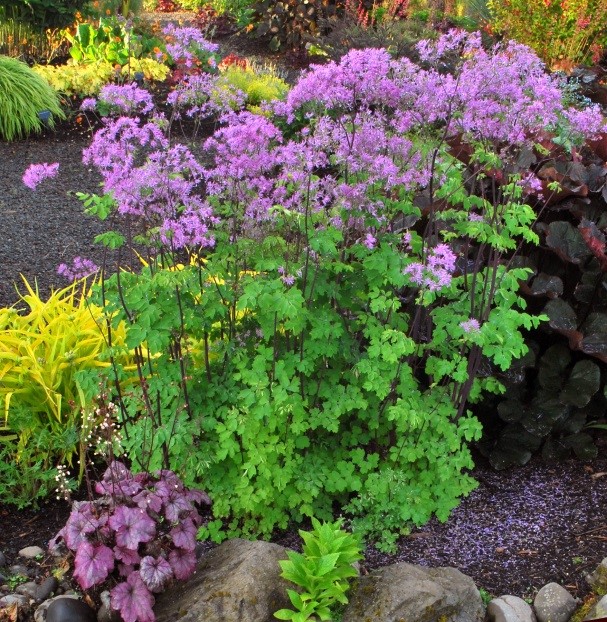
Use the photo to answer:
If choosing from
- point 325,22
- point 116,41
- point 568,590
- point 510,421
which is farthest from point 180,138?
point 568,590

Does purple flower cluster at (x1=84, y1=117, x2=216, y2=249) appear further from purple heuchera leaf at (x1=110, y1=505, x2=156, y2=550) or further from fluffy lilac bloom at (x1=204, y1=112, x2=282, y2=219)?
purple heuchera leaf at (x1=110, y1=505, x2=156, y2=550)

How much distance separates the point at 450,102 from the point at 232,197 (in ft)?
2.58

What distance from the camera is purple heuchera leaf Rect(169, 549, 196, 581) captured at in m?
2.59

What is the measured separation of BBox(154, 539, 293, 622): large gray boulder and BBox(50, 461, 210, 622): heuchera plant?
2.6 inches

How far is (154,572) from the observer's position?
2.52m

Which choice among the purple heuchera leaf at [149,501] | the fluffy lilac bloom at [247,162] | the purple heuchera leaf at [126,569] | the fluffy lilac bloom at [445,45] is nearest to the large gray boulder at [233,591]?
the purple heuchera leaf at [126,569]

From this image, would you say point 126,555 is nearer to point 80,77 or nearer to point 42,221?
point 42,221

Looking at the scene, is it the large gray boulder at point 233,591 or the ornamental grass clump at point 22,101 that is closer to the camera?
the large gray boulder at point 233,591

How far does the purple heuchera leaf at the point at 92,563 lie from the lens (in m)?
2.45

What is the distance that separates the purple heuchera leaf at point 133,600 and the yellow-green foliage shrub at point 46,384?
93 centimetres

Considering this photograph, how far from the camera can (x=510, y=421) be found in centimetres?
358

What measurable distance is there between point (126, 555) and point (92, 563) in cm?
11

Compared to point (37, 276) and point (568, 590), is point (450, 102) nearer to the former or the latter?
point (568, 590)

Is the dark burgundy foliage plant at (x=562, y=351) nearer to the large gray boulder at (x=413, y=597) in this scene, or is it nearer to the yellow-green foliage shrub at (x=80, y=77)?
the large gray boulder at (x=413, y=597)
